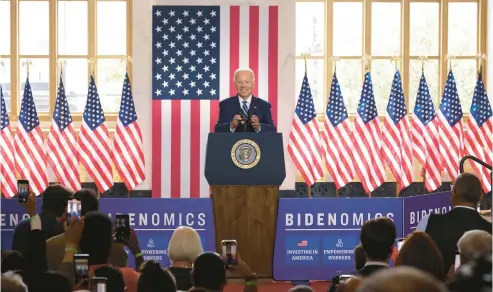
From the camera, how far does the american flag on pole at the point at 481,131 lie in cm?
1448

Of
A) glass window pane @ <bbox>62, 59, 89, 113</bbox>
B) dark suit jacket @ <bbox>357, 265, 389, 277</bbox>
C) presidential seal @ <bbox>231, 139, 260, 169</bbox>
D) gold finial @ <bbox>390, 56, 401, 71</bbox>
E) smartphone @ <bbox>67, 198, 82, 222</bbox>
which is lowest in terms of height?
dark suit jacket @ <bbox>357, 265, 389, 277</bbox>

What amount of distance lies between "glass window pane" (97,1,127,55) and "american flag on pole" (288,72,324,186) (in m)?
3.34

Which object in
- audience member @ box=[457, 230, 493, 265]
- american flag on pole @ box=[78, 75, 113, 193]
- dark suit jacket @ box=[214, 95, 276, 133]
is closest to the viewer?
audience member @ box=[457, 230, 493, 265]

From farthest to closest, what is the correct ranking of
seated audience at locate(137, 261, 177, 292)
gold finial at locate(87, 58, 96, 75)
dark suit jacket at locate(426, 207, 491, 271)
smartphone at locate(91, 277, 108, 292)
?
gold finial at locate(87, 58, 96, 75)
dark suit jacket at locate(426, 207, 491, 271)
smartphone at locate(91, 277, 108, 292)
seated audience at locate(137, 261, 177, 292)

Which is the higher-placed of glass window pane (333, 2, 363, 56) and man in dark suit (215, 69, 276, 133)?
glass window pane (333, 2, 363, 56)

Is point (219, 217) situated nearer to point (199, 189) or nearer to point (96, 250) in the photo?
point (96, 250)

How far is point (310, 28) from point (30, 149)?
16.2 feet

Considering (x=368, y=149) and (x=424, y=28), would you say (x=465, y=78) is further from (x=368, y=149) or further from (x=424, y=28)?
(x=368, y=149)

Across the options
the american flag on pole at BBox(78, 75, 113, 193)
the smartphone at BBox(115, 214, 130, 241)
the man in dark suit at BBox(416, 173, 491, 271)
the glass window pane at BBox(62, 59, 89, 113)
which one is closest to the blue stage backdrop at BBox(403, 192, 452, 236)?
the man in dark suit at BBox(416, 173, 491, 271)

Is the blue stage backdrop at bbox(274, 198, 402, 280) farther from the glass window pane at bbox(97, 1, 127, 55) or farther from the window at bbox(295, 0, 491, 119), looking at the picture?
the glass window pane at bbox(97, 1, 127, 55)

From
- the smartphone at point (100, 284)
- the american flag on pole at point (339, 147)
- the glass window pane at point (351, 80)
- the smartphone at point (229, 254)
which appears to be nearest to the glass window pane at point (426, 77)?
the glass window pane at point (351, 80)

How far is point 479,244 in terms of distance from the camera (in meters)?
4.96

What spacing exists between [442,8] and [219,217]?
26.2 feet

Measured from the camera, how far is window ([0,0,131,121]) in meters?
15.7
